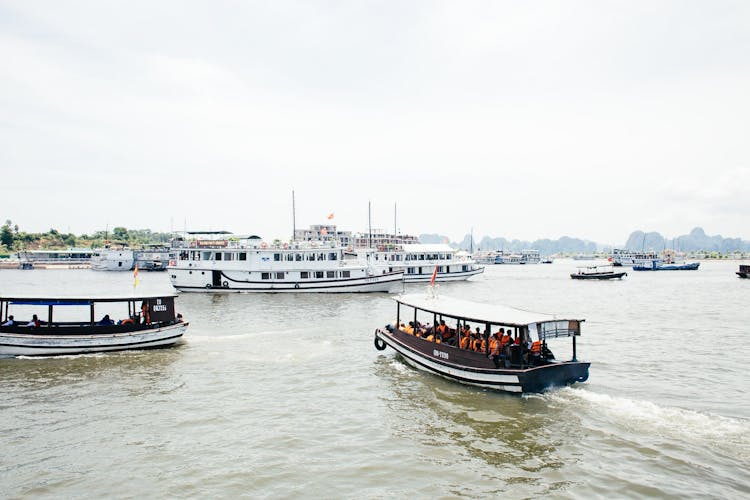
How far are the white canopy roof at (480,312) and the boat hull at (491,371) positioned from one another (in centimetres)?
129

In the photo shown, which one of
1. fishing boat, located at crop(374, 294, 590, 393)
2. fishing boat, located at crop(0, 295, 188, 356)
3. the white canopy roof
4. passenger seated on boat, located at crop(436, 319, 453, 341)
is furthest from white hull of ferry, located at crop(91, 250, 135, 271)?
fishing boat, located at crop(374, 294, 590, 393)

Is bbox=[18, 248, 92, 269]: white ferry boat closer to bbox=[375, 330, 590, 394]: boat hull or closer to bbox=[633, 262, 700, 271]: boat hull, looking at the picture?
bbox=[375, 330, 590, 394]: boat hull

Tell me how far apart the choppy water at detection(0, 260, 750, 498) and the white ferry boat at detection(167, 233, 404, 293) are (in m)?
26.3

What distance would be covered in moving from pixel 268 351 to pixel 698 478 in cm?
1696

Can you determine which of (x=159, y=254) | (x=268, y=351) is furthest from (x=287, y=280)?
(x=159, y=254)

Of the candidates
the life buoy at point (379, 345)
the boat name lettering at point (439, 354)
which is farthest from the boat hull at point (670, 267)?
the boat name lettering at point (439, 354)

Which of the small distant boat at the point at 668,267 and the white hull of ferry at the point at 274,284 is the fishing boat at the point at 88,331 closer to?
the white hull of ferry at the point at 274,284

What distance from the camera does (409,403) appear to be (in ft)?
50.3

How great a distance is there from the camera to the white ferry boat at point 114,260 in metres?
108

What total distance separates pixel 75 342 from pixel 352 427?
15.2 m

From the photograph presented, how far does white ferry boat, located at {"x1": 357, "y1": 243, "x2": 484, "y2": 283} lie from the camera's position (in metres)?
65.9

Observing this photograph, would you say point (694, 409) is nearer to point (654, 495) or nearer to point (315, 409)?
point (654, 495)

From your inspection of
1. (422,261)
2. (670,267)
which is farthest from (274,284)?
(670,267)

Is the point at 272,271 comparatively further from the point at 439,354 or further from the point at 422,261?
the point at 439,354
